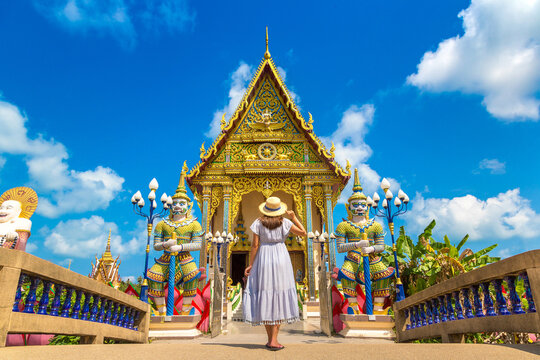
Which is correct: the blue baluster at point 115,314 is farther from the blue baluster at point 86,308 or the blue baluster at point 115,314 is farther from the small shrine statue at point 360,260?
the small shrine statue at point 360,260

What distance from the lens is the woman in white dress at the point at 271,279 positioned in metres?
3.41

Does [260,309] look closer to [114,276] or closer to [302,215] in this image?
[302,215]

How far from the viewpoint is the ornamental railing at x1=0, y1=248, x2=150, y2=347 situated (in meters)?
2.53

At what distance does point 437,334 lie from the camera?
13.3 ft

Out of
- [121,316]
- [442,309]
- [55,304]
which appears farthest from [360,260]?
[55,304]

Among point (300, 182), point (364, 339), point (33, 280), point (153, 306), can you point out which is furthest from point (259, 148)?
point (33, 280)

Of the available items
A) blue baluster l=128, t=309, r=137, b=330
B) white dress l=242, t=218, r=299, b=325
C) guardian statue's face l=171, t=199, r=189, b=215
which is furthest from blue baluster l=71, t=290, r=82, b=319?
guardian statue's face l=171, t=199, r=189, b=215

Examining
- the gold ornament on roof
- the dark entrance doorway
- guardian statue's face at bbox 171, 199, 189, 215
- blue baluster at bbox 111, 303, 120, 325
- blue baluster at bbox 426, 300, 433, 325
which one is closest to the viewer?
blue baluster at bbox 111, 303, 120, 325

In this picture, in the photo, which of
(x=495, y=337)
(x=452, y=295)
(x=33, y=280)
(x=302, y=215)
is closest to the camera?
(x=33, y=280)

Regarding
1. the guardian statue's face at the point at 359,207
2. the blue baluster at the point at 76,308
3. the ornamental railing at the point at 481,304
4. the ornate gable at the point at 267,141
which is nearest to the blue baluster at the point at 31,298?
the blue baluster at the point at 76,308

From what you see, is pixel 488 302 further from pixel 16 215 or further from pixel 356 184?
pixel 16 215

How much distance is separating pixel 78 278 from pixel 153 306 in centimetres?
491

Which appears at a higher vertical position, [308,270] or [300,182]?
[300,182]

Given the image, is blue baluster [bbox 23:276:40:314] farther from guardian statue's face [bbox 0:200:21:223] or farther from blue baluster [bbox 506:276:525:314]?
blue baluster [bbox 506:276:525:314]
